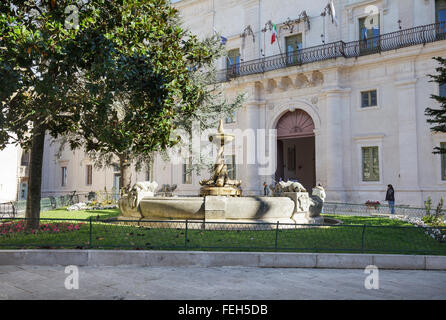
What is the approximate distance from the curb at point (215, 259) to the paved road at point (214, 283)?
202 millimetres

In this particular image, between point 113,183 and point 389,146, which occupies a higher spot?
point 389,146

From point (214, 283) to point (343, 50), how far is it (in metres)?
19.9

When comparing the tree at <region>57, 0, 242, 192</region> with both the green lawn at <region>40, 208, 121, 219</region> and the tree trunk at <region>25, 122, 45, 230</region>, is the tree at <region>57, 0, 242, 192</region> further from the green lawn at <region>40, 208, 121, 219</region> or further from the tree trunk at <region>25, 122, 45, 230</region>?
the green lawn at <region>40, 208, 121, 219</region>

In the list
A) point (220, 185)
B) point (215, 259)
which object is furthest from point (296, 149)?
point (215, 259)

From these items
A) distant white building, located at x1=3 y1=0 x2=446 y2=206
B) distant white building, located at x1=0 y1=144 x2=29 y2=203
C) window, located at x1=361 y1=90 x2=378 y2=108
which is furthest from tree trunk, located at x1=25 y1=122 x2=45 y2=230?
distant white building, located at x1=0 y1=144 x2=29 y2=203

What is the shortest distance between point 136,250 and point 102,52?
4.16m

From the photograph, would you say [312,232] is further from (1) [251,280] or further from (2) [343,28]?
(2) [343,28]

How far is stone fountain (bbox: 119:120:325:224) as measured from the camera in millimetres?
10031

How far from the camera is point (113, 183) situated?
104ft

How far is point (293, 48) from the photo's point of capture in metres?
25.0

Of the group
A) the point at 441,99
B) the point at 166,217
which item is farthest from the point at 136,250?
the point at 441,99

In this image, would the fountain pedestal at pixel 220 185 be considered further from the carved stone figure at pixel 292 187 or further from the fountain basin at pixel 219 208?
the fountain basin at pixel 219 208

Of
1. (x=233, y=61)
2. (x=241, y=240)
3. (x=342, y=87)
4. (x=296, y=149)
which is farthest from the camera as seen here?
(x=296, y=149)

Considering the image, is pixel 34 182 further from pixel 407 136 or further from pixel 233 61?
pixel 233 61
